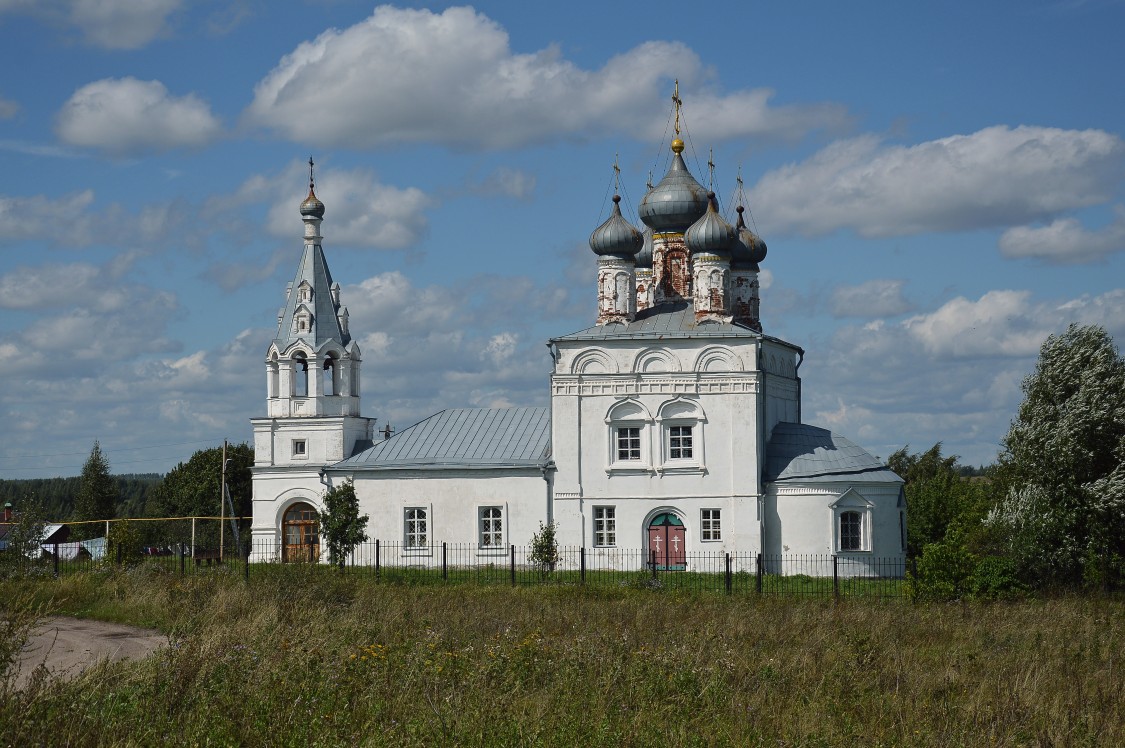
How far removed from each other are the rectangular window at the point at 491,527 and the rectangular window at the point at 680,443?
424 cm

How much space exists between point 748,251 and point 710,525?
7.73 m

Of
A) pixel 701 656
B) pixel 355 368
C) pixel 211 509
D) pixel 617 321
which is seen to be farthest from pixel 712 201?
pixel 211 509

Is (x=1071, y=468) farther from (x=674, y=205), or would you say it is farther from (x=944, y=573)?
(x=674, y=205)

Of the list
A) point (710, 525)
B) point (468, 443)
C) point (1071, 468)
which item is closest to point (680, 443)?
point (710, 525)

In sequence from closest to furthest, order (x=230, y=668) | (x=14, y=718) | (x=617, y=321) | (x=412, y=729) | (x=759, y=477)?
(x=14, y=718) → (x=412, y=729) → (x=230, y=668) → (x=759, y=477) → (x=617, y=321)

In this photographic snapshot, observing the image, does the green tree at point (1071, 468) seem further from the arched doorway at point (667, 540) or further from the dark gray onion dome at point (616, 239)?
the dark gray onion dome at point (616, 239)

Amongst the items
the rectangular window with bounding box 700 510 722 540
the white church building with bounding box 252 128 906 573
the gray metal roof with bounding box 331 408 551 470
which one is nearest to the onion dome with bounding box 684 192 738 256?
the white church building with bounding box 252 128 906 573

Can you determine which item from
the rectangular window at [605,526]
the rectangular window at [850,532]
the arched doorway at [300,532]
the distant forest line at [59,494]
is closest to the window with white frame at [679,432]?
the rectangular window at [605,526]

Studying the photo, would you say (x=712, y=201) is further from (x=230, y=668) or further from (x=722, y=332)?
(x=230, y=668)

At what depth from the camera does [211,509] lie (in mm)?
48438

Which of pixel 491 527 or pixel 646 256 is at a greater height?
pixel 646 256

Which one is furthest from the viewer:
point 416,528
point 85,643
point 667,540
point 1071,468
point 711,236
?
point 416,528

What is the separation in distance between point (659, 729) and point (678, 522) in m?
19.0

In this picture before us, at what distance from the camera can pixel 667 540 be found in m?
Answer: 28.4
